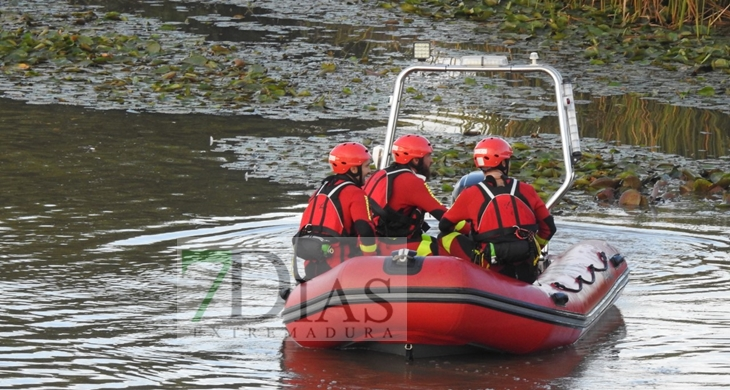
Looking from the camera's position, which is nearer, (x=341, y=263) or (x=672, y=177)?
(x=341, y=263)

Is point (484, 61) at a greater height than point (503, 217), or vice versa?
point (484, 61)

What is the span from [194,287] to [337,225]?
1.52 meters

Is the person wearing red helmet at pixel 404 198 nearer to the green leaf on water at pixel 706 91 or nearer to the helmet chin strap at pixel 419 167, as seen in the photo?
the helmet chin strap at pixel 419 167

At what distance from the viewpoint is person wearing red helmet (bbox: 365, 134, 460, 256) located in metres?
7.43

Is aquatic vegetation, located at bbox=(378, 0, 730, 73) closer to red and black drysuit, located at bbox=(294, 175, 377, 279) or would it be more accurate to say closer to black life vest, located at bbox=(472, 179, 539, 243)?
black life vest, located at bbox=(472, 179, 539, 243)

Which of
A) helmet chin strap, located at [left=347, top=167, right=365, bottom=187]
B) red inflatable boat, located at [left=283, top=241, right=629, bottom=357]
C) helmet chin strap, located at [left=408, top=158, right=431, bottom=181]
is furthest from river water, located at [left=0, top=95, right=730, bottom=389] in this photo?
helmet chin strap, located at [left=408, top=158, right=431, bottom=181]

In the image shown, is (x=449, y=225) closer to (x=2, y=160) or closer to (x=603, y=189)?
(x=603, y=189)

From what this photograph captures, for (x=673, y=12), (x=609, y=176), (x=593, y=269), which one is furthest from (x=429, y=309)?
(x=673, y=12)

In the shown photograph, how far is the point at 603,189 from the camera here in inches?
441

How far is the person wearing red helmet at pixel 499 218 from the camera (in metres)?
7.15

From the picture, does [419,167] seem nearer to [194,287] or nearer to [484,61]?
[484,61]

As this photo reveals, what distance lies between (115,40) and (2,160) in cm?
679

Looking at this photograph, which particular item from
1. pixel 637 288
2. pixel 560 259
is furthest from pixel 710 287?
pixel 560 259

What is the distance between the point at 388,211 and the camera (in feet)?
24.5
